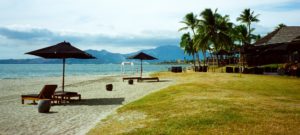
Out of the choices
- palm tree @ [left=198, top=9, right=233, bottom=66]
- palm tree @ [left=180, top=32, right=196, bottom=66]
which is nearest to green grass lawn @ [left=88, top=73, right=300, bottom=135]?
palm tree @ [left=198, top=9, right=233, bottom=66]

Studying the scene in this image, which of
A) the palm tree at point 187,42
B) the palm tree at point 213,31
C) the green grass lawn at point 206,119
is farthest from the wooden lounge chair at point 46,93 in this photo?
the palm tree at point 187,42

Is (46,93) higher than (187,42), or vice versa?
(187,42)

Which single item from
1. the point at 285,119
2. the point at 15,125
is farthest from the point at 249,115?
the point at 15,125

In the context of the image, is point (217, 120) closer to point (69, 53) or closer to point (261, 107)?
point (261, 107)

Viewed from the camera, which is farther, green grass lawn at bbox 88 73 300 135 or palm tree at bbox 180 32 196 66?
palm tree at bbox 180 32 196 66

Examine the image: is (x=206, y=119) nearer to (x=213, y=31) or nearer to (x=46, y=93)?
(x=46, y=93)

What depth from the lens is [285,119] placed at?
9227mm

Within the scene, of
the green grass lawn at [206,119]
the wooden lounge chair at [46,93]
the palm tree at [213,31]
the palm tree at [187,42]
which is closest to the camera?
the green grass lawn at [206,119]

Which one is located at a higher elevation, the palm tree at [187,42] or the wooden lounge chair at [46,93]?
the palm tree at [187,42]

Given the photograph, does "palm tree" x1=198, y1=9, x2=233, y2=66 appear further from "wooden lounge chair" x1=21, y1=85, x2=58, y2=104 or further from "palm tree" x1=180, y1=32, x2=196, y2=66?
"wooden lounge chair" x1=21, y1=85, x2=58, y2=104

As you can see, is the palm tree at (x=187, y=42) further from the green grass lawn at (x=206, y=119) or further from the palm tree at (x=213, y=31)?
the green grass lawn at (x=206, y=119)

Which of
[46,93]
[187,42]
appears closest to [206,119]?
[46,93]

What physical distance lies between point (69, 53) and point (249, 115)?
8.50 m

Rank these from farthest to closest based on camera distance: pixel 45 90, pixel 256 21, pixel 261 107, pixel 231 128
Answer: pixel 256 21 < pixel 45 90 < pixel 261 107 < pixel 231 128
